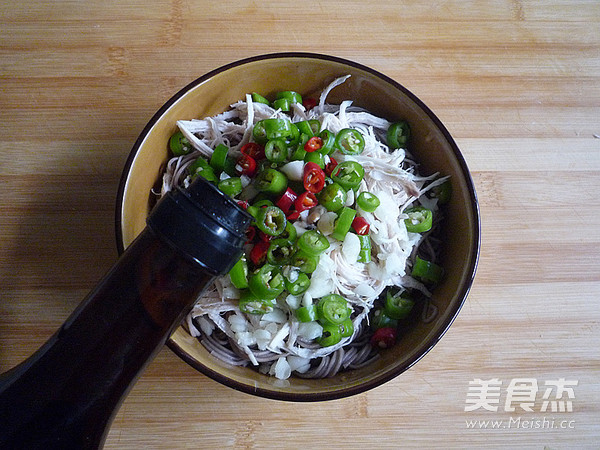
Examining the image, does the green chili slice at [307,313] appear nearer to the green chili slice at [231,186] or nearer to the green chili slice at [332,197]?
the green chili slice at [332,197]

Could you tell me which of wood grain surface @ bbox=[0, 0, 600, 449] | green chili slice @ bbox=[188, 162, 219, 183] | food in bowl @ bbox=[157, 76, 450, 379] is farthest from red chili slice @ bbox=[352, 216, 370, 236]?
wood grain surface @ bbox=[0, 0, 600, 449]

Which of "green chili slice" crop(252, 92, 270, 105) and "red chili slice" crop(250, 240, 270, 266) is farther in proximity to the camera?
"green chili slice" crop(252, 92, 270, 105)

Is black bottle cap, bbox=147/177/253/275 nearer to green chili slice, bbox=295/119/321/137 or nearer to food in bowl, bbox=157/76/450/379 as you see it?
food in bowl, bbox=157/76/450/379

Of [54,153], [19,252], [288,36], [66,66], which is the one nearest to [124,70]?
[66,66]

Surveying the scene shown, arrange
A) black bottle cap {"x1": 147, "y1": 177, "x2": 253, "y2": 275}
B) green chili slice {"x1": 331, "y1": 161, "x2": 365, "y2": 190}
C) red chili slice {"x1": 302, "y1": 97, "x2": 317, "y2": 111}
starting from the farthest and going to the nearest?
red chili slice {"x1": 302, "y1": 97, "x2": 317, "y2": 111} < green chili slice {"x1": 331, "y1": 161, "x2": 365, "y2": 190} < black bottle cap {"x1": 147, "y1": 177, "x2": 253, "y2": 275}

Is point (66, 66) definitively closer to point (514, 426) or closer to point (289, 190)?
point (289, 190)

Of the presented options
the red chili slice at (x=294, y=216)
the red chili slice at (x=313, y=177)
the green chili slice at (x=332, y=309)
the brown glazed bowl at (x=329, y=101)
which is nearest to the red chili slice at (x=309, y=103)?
the brown glazed bowl at (x=329, y=101)

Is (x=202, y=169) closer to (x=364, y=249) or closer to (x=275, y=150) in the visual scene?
(x=275, y=150)

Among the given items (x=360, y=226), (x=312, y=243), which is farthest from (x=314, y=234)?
(x=360, y=226)
